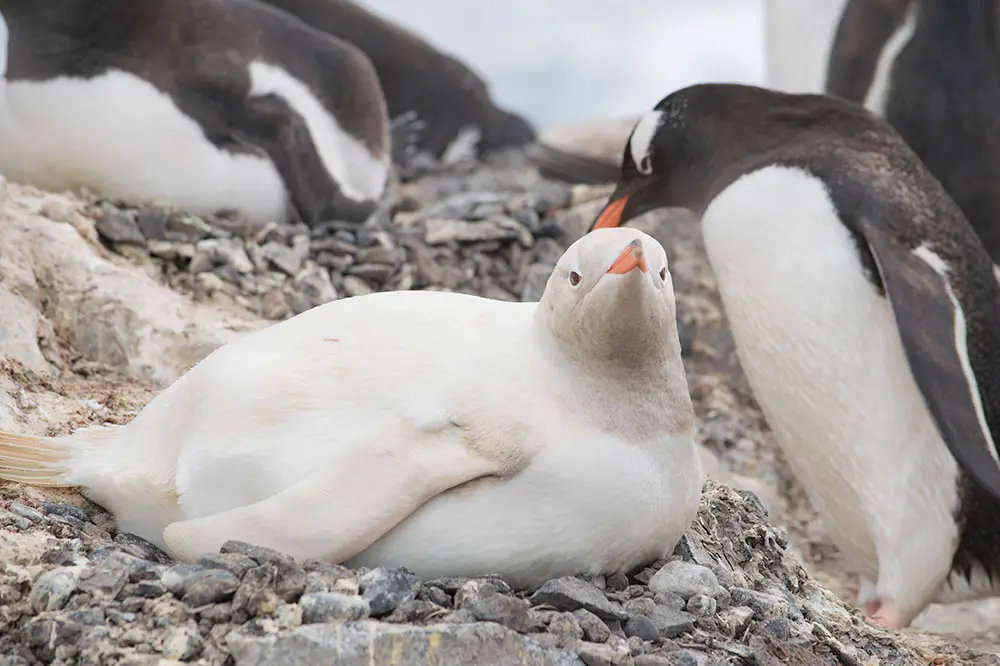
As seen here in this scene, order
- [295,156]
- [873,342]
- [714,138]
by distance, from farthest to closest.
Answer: [295,156], [714,138], [873,342]

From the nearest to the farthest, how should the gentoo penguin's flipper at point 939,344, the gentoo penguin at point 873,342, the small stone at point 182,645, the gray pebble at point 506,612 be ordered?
the small stone at point 182,645 → the gray pebble at point 506,612 → the gentoo penguin's flipper at point 939,344 → the gentoo penguin at point 873,342

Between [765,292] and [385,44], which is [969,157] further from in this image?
[385,44]

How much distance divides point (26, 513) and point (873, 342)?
6.68ft

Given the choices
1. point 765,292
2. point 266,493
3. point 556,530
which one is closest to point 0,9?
point 765,292

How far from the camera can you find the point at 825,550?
3973mm

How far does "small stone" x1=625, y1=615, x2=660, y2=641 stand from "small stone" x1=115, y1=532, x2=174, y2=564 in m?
0.65

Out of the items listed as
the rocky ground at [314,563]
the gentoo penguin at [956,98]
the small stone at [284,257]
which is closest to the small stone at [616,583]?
the rocky ground at [314,563]

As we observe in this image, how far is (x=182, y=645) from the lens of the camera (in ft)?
4.90

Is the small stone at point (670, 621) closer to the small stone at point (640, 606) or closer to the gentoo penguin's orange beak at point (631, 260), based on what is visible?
the small stone at point (640, 606)

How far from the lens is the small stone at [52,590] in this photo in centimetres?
160

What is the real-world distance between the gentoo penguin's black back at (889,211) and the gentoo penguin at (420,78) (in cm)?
299

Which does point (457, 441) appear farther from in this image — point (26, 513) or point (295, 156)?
point (295, 156)

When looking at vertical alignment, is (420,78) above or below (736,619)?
below

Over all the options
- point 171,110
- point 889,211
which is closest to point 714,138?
point 889,211
